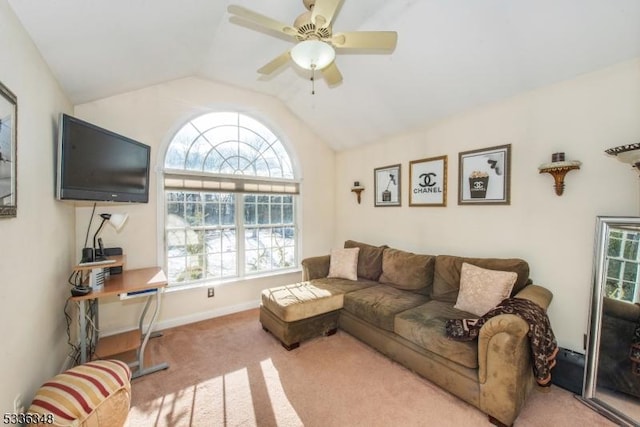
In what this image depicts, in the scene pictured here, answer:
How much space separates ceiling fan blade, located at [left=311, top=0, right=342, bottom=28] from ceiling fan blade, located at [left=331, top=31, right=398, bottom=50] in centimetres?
14

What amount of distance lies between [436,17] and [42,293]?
11.5 ft

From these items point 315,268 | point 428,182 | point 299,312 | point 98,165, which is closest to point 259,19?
point 98,165

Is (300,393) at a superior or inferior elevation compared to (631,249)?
inferior

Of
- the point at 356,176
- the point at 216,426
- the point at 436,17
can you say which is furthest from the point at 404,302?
the point at 436,17

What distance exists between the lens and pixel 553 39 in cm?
200

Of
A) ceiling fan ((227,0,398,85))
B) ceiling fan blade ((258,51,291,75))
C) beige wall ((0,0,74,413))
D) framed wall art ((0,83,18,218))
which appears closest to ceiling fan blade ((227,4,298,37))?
ceiling fan ((227,0,398,85))

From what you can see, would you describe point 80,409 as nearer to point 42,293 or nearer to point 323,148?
point 42,293

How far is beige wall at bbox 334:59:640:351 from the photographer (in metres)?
2.04

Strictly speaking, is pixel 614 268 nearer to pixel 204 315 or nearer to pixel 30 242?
pixel 30 242

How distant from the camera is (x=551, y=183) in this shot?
2359mm

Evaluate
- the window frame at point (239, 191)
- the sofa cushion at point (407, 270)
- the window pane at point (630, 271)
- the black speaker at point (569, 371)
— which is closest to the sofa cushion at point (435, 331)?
the sofa cushion at point (407, 270)

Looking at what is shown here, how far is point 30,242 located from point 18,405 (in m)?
0.86

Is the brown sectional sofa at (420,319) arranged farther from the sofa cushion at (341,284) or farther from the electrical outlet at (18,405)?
the electrical outlet at (18,405)

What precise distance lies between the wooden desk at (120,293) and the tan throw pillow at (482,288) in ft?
Answer: 8.71
